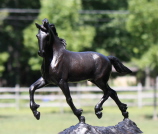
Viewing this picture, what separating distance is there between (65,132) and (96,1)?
1088 inches

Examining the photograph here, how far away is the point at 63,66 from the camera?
620 cm

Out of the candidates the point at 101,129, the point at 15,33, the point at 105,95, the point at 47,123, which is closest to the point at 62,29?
the point at 47,123

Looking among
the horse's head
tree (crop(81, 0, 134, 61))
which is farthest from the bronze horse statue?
tree (crop(81, 0, 134, 61))

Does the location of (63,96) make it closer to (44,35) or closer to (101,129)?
(101,129)

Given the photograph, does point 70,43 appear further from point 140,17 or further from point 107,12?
point 107,12

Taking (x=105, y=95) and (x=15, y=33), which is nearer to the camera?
(x=105, y=95)

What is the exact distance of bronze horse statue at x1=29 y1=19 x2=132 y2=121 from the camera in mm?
6133

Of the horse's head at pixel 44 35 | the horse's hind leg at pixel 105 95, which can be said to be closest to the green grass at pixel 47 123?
the horse's hind leg at pixel 105 95

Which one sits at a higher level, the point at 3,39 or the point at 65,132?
the point at 65,132

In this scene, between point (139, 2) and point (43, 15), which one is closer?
point (139, 2)

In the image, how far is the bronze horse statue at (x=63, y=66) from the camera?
241 inches

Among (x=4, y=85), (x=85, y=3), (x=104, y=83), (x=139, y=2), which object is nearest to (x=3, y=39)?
(x=4, y=85)

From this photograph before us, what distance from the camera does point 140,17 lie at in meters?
16.2

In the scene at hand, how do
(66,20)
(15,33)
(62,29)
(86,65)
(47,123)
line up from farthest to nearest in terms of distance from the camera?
(15,33)
(66,20)
(62,29)
(47,123)
(86,65)
